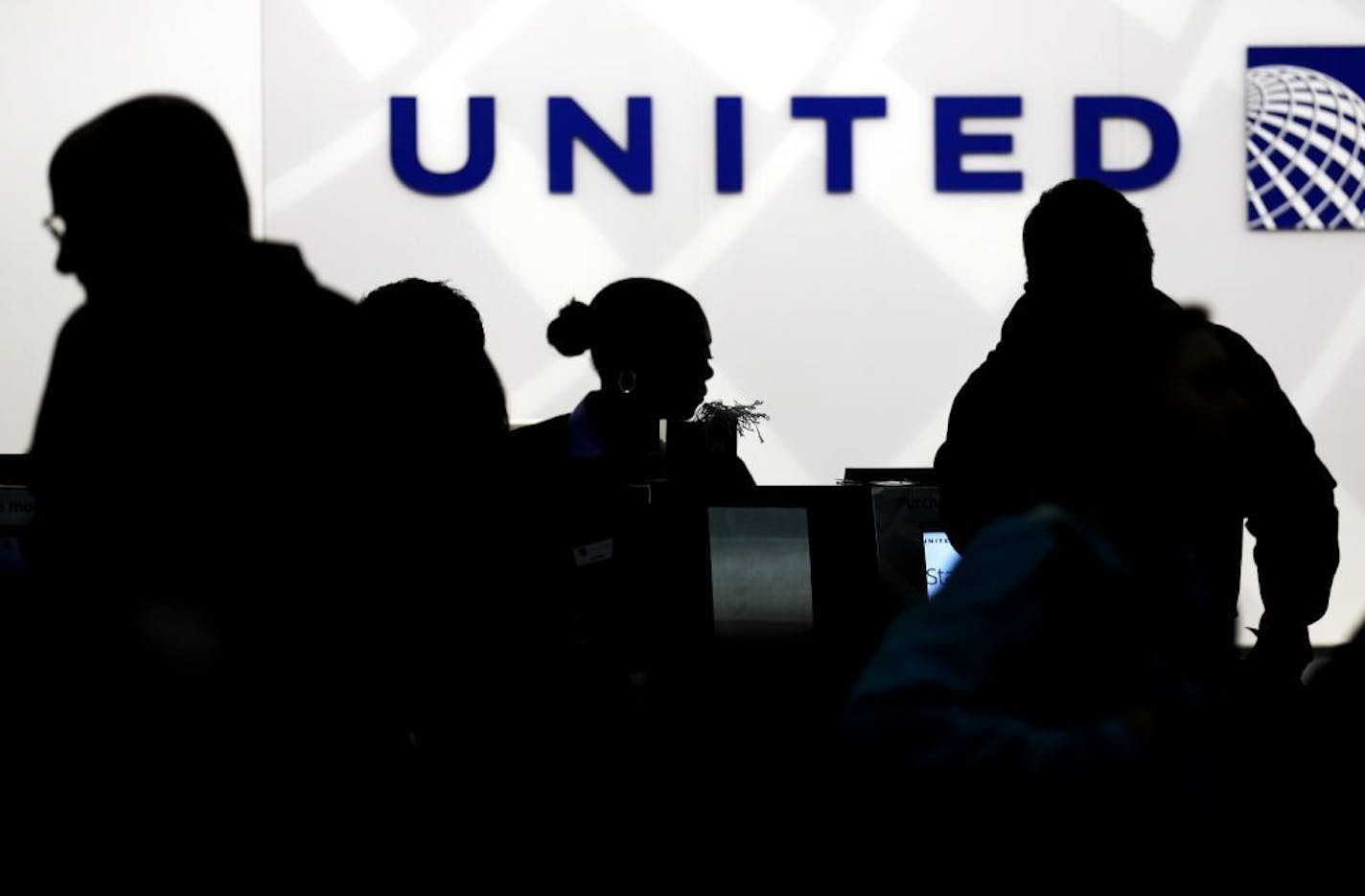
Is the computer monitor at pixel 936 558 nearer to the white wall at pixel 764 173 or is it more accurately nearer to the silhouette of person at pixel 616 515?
the silhouette of person at pixel 616 515

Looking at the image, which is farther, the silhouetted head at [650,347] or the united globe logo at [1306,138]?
the united globe logo at [1306,138]

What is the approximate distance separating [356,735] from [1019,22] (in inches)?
200

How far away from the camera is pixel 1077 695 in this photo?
1.29m

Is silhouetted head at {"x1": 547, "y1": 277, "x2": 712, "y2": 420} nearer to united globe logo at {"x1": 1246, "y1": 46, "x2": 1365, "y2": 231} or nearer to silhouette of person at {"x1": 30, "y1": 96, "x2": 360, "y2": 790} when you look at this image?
silhouette of person at {"x1": 30, "y1": 96, "x2": 360, "y2": 790}

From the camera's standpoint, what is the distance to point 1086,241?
2.47 m

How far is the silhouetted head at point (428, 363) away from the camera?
1619 mm

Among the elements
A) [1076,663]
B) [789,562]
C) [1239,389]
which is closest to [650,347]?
[789,562]

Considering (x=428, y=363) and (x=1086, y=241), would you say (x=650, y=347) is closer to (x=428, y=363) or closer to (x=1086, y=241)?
(x=1086, y=241)

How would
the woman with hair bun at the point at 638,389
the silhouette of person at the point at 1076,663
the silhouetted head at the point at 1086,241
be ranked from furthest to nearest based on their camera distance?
the woman with hair bun at the point at 638,389
the silhouetted head at the point at 1086,241
the silhouette of person at the point at 1076,663

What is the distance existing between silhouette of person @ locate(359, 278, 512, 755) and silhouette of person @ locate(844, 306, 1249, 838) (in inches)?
21.1

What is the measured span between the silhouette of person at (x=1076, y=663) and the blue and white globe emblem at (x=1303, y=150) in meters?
5.05

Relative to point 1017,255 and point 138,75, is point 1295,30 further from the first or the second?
point 138,75

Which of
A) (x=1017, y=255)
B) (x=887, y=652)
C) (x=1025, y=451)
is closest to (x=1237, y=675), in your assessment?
(x=1025, y=451)

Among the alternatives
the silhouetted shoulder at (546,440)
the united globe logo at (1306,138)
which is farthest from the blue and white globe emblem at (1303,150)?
the silhouetted shoulder at (546,440)
